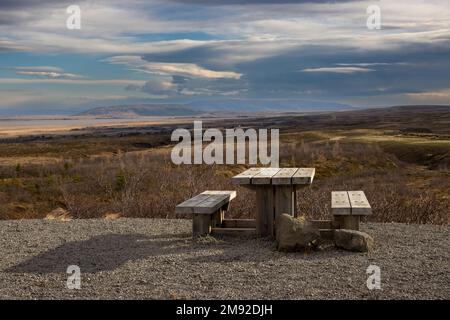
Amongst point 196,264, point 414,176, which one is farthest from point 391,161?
point 196,264

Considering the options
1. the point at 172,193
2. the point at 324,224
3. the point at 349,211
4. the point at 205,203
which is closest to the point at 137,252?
the point at 205,203

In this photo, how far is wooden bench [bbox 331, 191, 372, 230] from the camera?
7734 mm

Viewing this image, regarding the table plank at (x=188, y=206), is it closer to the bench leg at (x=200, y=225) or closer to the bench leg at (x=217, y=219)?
the bench leg at (x=200, y=225)

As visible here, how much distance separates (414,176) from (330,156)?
811cm

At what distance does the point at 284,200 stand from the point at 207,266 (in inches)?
78.4

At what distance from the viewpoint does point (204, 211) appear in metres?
8.05

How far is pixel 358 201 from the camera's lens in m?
8.27

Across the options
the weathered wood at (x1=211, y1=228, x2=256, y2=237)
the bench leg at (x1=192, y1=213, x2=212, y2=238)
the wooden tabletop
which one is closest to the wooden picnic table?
the wooden tabletop

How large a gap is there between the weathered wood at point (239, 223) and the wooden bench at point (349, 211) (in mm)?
1331

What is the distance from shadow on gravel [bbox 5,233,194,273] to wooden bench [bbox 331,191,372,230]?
2.04m

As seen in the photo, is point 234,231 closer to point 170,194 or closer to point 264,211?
point 264,211

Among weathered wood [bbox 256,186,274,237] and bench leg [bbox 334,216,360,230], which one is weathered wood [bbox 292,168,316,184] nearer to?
weathered wood [bbox 256,186,274,237]

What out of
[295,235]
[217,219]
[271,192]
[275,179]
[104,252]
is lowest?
[104,252]
